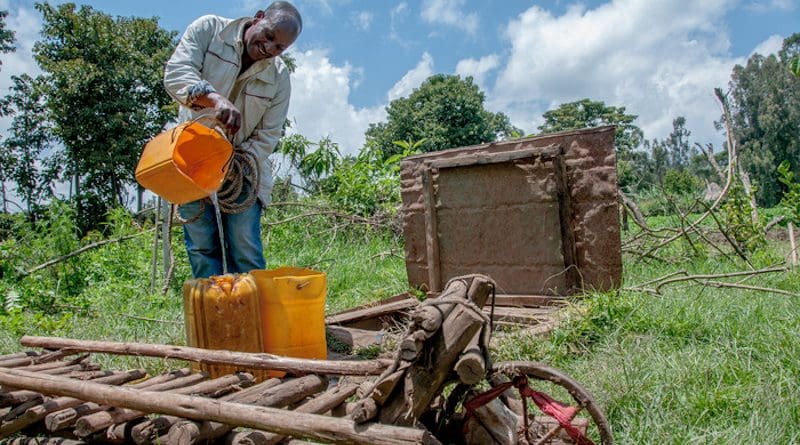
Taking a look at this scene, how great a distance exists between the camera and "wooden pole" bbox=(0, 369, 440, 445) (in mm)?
1593

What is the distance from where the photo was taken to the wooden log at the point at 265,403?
188 cm

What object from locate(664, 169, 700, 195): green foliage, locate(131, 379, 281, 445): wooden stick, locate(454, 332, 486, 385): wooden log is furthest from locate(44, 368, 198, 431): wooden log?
locate(664, 169, 700, 195): green foliage

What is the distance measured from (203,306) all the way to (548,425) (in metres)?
1.69

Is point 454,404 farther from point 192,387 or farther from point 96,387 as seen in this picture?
point 96,387

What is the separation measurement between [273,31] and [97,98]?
1923 cm

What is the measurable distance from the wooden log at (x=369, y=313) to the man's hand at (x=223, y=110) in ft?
5.47

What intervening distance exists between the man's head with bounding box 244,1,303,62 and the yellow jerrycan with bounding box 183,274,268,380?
4.70ft

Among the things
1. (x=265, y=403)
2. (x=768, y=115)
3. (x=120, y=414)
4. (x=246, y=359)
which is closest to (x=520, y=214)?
(x=246, y=359)

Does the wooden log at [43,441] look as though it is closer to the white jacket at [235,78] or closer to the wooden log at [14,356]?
the wooden log at [14,356]

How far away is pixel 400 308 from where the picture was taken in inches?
188

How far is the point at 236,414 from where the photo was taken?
183cm

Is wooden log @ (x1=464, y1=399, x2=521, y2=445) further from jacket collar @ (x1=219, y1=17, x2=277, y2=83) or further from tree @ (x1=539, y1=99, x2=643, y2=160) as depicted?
tree @ (x1=539, y1=99, x2=643, y2=160)

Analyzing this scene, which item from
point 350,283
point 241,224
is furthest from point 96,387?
point 350,283

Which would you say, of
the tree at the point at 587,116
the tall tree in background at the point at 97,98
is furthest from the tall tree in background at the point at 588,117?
the tall tree in background at the point at 97,98
